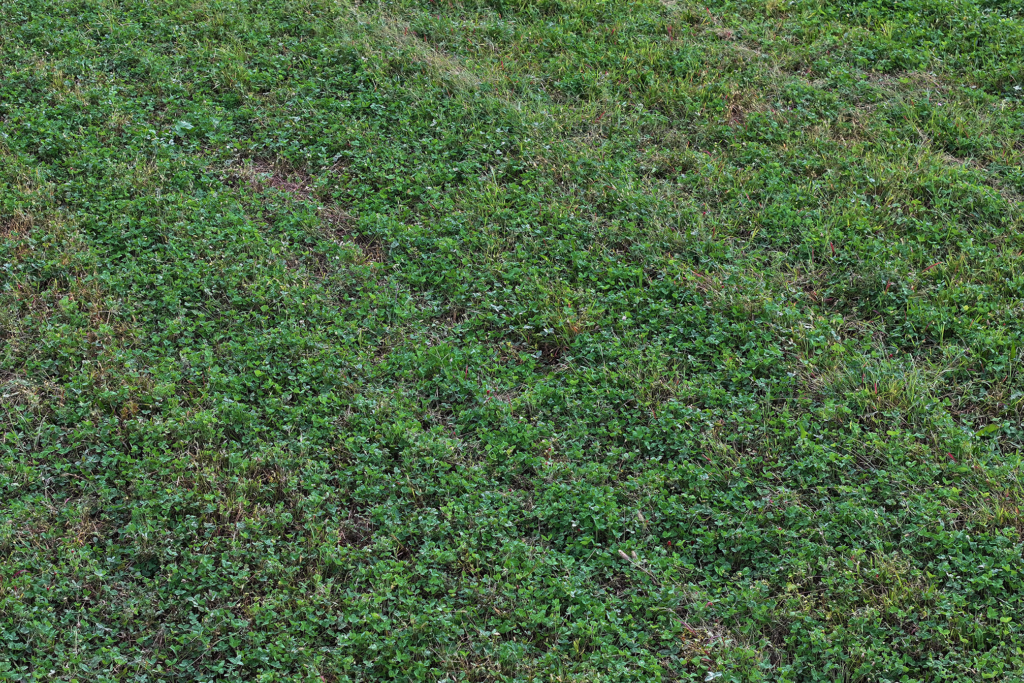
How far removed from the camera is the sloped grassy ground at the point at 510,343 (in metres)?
4.06

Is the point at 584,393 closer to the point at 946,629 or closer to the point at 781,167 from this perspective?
the point at 946,629

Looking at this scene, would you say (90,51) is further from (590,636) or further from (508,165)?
(590,636)

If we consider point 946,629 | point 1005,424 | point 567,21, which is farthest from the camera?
point 567,21

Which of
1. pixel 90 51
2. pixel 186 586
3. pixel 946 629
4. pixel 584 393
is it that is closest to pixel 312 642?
pixel 186 586

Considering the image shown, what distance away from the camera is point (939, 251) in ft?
19.1

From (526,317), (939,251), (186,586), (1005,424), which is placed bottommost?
(186,586)

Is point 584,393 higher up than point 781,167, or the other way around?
point 781,167

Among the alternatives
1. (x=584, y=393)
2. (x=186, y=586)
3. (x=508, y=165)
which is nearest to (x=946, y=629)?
(x=584, y=393)

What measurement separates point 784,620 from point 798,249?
2618mm

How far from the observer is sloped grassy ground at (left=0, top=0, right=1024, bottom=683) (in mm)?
4059

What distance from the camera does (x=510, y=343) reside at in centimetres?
540

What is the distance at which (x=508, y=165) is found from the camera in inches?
260

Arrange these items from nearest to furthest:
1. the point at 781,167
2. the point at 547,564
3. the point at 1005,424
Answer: the point at 547,564
the point at 1005,424
the point at 781,167

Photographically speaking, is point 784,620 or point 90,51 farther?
point 90,51
